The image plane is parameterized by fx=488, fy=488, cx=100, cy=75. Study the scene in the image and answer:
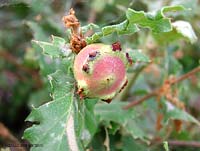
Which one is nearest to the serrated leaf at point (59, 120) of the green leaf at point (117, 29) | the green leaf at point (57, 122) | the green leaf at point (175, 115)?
the green leaf at point (57, 122)

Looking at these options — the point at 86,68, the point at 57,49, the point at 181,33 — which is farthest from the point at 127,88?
the point at 86,68

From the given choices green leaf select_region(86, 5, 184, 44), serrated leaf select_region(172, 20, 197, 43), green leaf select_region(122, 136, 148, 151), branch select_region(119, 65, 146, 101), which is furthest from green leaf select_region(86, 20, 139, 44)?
branch select_region(119, 65, 146, 101)

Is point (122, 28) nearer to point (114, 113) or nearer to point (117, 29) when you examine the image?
point (117, 29)

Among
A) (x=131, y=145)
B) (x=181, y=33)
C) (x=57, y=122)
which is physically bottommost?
(x=131, y=145)

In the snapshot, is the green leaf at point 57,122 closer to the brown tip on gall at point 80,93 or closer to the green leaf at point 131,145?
the brown tip on gall at point 80,93

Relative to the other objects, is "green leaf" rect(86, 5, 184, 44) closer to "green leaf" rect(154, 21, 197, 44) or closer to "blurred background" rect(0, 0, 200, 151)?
"green leaf" rect(154, 21, 197, 44)

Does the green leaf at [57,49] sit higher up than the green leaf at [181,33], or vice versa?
the green leaf at [57,49]
